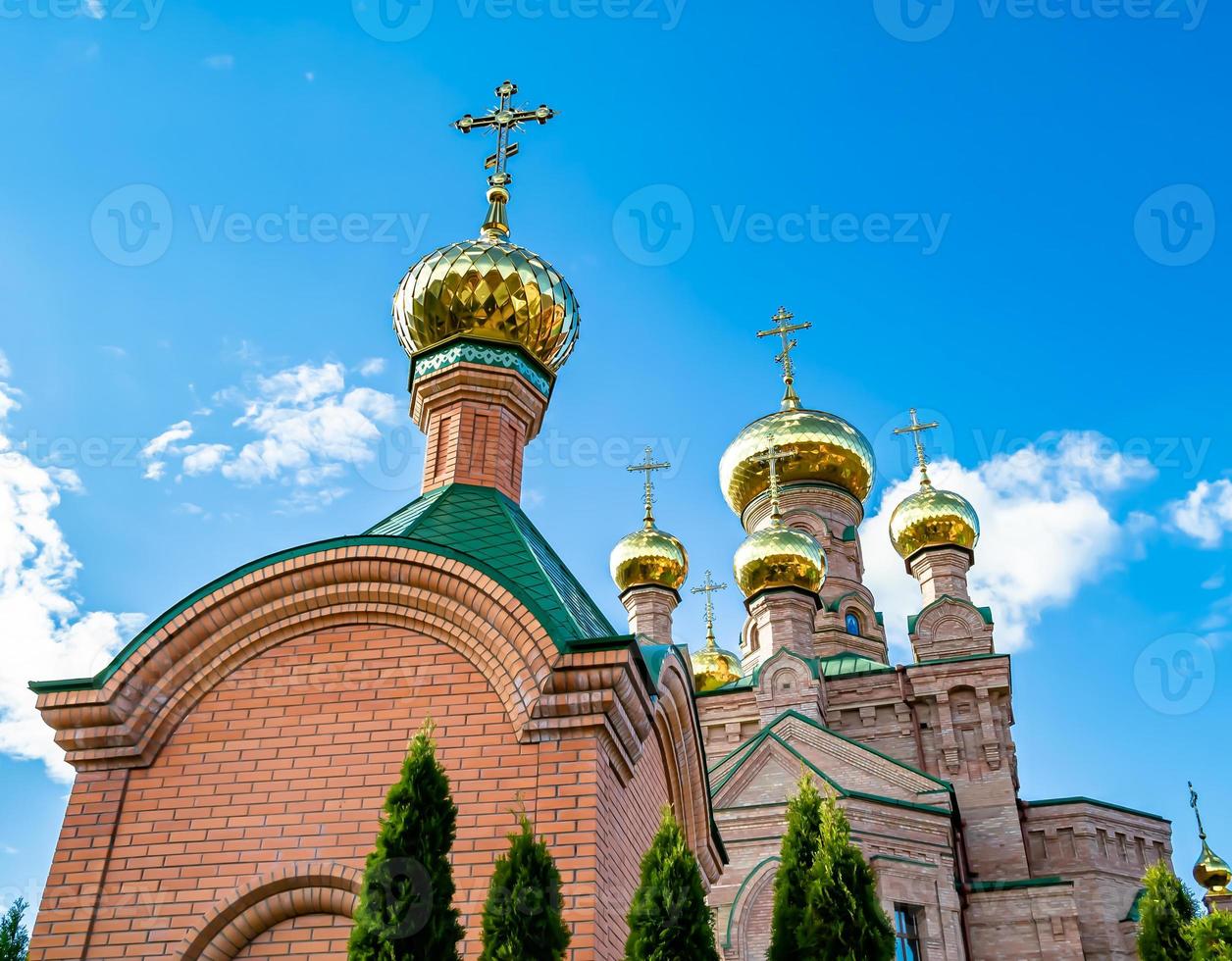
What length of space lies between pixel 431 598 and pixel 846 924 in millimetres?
2579

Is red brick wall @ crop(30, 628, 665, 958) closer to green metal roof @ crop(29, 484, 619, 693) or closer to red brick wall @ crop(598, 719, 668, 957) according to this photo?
red brick wall @ crop(598, 719, 668, 957)

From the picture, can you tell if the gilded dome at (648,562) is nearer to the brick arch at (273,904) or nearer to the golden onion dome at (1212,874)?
the golden onion dome at (1212,874)

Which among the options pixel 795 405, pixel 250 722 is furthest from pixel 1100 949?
pixel 250 722

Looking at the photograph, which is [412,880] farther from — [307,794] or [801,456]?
[801,456]

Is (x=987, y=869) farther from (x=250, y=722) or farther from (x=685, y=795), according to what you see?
(x=250, y=722)

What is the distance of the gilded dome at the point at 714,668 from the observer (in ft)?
76.2

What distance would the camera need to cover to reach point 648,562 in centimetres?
2225

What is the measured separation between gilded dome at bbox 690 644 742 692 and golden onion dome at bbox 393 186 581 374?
14.9m

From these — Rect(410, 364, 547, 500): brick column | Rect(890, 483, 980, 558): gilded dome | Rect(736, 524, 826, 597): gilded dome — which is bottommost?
Rect(410, 364, 547, 500): brick column

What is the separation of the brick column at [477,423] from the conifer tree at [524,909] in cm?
351

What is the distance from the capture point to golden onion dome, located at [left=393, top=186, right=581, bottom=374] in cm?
870

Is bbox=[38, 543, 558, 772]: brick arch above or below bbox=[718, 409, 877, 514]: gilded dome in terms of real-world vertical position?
below

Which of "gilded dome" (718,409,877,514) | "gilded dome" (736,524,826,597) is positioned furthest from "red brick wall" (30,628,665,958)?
"gilded dome" (718,409,877,514)

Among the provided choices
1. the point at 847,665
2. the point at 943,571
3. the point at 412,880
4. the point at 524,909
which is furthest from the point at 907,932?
the point at 412,880
